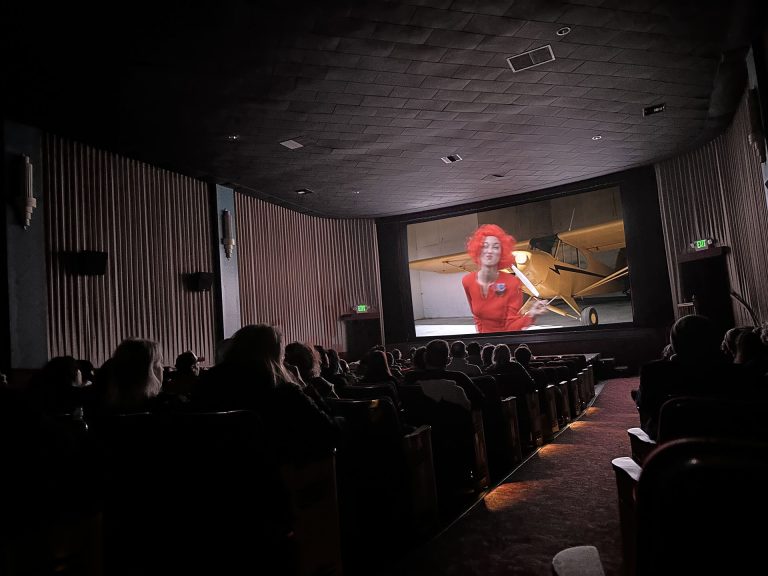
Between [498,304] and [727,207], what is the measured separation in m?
4.78

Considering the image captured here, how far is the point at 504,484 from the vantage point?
3525 mm

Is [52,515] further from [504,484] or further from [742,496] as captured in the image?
[504,484]

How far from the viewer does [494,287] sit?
1194 cm

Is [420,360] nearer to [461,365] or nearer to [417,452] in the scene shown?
[417,452]

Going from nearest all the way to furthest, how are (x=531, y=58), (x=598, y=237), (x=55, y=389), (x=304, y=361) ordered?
(x=55, y=389) → (x=304, y=361) → (x=531, y=58) → (x=598, y=237)

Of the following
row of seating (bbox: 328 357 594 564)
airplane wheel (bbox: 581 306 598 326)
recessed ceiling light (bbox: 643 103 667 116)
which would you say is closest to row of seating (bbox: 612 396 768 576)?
row of seating (bbox: 328 357 594 564)

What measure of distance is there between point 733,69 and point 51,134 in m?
8.48

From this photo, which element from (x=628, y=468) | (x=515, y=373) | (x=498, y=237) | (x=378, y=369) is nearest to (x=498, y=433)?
(x=515, y=373)

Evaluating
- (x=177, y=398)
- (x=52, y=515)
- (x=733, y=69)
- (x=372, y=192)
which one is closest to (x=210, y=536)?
(x=52, y=515)

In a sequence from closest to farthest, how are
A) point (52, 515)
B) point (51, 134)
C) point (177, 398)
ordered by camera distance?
point (52, 515) < point (177, 398) < point (51, 134)

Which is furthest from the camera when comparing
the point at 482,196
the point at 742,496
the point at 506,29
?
the point at 482,196

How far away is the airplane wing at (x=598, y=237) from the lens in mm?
10883

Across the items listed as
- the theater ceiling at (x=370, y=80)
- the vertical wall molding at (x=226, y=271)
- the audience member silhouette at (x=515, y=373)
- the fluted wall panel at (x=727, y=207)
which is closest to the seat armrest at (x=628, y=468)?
the audience member silhouette at (x=515, y=373)

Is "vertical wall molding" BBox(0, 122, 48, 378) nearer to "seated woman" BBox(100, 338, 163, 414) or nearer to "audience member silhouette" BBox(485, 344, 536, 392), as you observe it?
"seated woman" BBox(100, 338, 163, 414)
